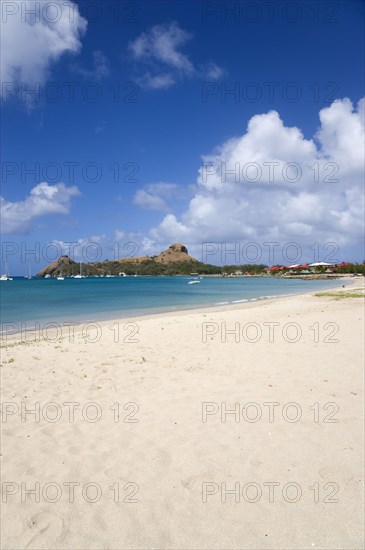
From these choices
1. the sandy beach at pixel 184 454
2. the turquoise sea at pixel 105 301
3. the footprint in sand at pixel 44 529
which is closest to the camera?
the footprint in sand at pixel 44 529

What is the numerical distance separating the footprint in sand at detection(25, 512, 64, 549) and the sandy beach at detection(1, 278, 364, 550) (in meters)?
0.01

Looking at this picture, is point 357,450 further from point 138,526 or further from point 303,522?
point 138,526

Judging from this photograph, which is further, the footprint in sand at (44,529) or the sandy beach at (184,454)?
the sandy beach at (184,454)

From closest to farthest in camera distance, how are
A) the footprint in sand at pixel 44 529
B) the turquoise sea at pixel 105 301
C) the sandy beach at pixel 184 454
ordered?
the footprint in sand at pixel 44 529 → the sandy beach at pixel 184 454 → the turquoise sea at pixel 105 301

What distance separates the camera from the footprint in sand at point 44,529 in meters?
3.55

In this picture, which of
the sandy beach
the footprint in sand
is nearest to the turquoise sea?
the sandy beach

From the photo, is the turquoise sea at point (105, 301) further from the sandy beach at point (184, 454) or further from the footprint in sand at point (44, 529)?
the footprint in sand at point (44, 529)

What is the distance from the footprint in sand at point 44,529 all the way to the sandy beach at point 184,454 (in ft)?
0.04

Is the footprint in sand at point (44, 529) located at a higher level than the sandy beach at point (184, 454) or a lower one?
lower

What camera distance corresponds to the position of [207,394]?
24.1 ft

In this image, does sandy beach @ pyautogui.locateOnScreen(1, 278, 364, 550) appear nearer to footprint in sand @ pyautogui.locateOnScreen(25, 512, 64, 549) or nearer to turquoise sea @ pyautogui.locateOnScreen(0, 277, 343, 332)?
footprint in sand @ pyautogui.locateOnScreen(25, 512, 64, 549)

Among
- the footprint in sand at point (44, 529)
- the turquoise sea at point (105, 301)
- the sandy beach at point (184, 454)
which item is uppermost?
the sandy beach at point (184, 454)

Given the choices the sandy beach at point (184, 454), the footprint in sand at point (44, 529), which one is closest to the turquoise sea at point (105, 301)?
the sandy beach at point (184, 454)

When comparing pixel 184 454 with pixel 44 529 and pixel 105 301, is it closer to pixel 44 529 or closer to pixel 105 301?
pixel 44 529
